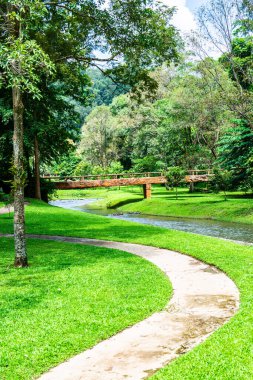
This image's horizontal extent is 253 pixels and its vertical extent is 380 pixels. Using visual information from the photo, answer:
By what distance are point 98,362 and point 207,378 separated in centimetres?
171

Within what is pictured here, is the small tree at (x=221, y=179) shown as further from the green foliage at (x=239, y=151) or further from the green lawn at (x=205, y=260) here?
the green lawn at (x=205, y=260)

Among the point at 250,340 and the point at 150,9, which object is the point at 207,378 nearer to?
the point at 250,340

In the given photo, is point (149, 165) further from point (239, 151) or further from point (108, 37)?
point (108, 37)

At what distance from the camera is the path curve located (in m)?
5.98

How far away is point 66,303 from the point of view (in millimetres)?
9180

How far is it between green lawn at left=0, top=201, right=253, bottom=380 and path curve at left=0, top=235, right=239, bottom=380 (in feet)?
1.06

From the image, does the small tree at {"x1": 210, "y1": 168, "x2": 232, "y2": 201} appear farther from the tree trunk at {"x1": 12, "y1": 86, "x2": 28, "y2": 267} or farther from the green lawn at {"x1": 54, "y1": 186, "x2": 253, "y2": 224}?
the tree trunk at {"x1": 12, "y1": 86, "x2": 28, "y2": 267}

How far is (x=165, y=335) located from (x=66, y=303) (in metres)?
2.84

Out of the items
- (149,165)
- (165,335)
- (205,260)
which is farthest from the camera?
(149,165)

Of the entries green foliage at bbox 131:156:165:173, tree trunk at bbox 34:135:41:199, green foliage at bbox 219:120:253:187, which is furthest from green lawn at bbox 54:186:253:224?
tree trunk at bbox 34:135:41:199

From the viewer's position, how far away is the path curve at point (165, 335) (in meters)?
5.98

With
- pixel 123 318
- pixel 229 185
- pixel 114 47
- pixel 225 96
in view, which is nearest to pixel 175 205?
pixel 229 185

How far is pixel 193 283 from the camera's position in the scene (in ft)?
35.0

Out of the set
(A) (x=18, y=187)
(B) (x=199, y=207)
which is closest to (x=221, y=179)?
(B) (x=199, y=207)
